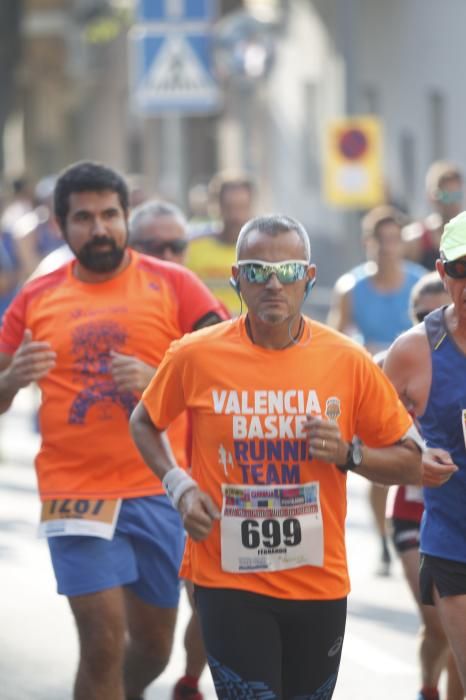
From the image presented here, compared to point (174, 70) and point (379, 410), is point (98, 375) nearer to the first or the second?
point (379, 410)

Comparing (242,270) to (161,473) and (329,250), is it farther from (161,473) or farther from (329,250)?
(329,250)

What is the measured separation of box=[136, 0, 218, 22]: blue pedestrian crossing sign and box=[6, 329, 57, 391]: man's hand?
42.8 ft

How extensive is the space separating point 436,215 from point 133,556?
21.2ft

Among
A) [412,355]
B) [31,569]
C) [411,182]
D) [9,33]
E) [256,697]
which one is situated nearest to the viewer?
[256,697]

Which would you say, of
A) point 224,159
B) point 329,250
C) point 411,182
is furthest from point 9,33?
point 411,182

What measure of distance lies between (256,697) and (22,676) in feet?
10.7

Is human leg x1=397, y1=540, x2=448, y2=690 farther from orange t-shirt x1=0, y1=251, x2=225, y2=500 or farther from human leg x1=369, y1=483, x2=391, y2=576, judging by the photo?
human leg x1=369, y1=483, x2=391, y2=576

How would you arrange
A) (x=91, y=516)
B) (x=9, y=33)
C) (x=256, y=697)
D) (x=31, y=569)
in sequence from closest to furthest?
(x=256, y=697) → (x=91, y=516) → (x=31, y=569) → (x=9, y=33)

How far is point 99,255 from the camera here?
6957mm

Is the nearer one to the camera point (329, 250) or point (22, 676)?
point (22, 676)

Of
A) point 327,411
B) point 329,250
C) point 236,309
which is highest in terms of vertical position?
point 327,411

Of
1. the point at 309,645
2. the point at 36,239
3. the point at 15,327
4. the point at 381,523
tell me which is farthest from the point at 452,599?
the point at 36,239

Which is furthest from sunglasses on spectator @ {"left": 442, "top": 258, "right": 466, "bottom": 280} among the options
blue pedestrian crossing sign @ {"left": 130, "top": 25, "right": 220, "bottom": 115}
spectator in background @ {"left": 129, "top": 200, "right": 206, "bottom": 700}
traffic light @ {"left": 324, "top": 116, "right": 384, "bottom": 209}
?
blue pedestrian crossing sign @ {"left": 130, "top": 25, "right": 220, "bottom": 115}

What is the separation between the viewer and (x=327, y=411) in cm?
554
